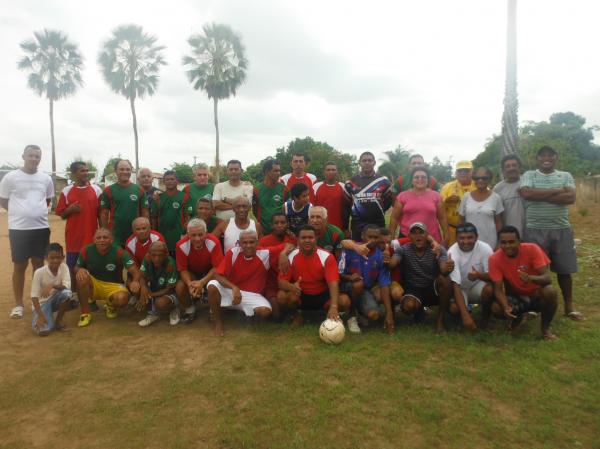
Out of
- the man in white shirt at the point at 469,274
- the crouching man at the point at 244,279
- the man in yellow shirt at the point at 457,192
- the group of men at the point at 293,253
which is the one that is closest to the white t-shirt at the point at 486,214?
the group of men at the point at 293,253

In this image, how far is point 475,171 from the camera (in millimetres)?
5527

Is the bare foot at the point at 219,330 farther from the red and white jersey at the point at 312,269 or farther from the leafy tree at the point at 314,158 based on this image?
the leafy tree at the point at 314,158

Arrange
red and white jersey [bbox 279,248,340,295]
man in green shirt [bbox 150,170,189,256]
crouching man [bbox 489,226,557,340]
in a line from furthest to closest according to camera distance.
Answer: man in green shirt [bbox 150,170,189,256]
red and white jersey [bbox 279,248,340,295]
crouching man [bbox 489,226,557,340]

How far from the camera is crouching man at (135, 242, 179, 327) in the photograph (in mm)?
5590

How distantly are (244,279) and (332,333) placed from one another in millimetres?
1485

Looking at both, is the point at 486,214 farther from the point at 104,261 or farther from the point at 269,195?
the point at 104,261

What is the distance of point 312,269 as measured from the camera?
5242 mm

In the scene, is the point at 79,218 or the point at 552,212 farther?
the point at 79,218

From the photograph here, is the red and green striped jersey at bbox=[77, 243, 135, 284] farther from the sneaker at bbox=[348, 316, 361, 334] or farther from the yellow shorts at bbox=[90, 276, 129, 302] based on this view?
the sneaker at bbox=[348, 316, 361, 334]

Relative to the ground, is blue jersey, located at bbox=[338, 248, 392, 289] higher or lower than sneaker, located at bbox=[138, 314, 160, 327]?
higher

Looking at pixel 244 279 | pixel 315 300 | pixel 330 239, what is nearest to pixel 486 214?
pixel 330 239

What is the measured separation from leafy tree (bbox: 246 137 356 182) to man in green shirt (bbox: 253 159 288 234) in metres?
38.0

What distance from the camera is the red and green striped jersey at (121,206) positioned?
6316 millimetres

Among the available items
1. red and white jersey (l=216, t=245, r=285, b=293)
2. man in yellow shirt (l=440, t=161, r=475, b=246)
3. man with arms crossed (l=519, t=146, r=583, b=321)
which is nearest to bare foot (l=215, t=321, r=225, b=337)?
A: red and white jersey (l=216, t=245, r=285, b=293)
